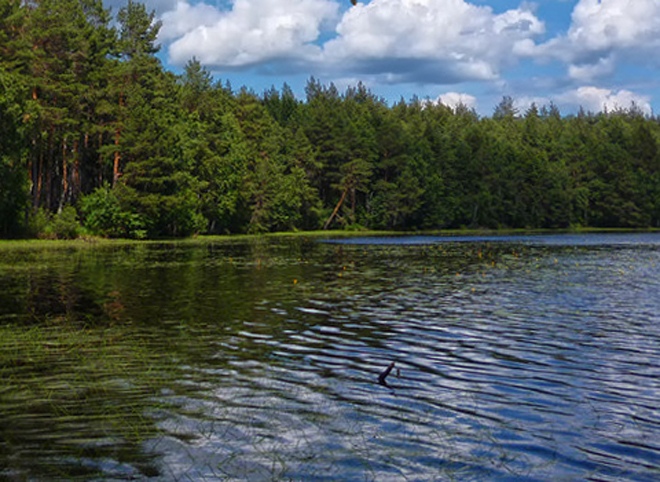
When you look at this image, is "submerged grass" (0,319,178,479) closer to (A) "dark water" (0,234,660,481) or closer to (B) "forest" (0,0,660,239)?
(A) "dark water" (0,234,660,481)

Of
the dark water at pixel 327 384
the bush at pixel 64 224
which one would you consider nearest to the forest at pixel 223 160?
the bush at pixel 64 224

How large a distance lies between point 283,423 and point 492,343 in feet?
30.0

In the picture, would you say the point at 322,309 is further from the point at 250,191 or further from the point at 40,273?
the point at 250,191

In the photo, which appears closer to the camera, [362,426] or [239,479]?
[239,479]

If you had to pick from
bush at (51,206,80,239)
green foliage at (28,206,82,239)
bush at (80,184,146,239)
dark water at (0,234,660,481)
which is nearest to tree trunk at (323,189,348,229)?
bush at (80,184,146,239)

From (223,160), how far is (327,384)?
91.0 meters

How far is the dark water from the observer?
10.1 metres

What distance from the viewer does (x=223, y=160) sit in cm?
10331

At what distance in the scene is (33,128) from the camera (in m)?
70.9

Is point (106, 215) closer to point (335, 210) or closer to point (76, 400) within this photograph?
point (335, 210)

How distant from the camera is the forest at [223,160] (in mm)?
76562

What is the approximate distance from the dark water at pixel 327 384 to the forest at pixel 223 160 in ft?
152

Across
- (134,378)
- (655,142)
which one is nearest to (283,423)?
(134,378)

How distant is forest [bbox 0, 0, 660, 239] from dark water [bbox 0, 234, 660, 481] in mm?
46415
